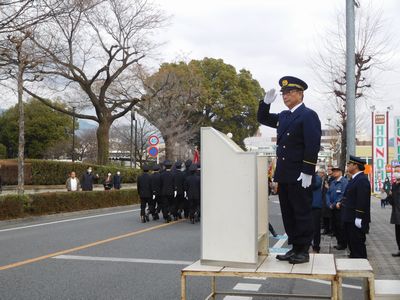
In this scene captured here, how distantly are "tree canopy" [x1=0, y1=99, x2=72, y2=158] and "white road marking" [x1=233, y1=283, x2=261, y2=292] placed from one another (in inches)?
1856

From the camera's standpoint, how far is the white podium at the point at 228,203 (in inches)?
173

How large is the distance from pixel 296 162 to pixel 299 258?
0.90 metres

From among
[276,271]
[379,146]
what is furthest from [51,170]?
[276,271]

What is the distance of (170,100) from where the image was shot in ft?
128

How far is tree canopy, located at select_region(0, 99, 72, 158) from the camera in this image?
51.5 meters

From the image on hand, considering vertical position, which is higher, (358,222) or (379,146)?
(379,146)

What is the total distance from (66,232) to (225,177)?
9.49 meters

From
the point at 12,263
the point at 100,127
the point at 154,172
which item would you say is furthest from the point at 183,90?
the point at 12,263

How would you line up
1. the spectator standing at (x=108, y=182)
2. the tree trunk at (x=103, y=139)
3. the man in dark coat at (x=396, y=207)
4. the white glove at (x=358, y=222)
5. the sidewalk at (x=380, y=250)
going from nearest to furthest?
the white glove at (x=358, y=222) → the sidewalk at (x=380, y=250) → the man in dark coat at (x=396, y=207) → the spectator standing at (x=108, y=182) → the tree trunk at (x=103, y=139)

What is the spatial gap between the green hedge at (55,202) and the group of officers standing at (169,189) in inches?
150

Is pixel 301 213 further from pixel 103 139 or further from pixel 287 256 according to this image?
pixel 103 139

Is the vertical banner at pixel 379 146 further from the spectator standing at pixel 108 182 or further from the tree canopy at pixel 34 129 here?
the tree canopy at pixel 34 129

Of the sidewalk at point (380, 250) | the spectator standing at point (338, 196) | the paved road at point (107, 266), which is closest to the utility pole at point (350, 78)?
the spectator standing at point (338, 196)

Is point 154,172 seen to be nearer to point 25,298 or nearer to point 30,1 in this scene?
point 30,1
